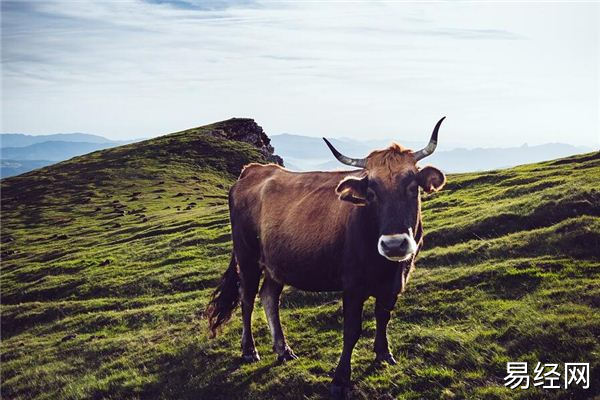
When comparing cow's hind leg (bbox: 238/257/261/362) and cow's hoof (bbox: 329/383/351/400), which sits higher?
cow's hind leg (bbox: 238/257/261/362)

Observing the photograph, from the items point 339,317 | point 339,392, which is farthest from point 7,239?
point 339,392

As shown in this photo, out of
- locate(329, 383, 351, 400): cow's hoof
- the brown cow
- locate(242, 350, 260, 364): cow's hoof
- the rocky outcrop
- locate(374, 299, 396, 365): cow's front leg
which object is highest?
the rocky outcrop

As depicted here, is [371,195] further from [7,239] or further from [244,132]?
[244,132]

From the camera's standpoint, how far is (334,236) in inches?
380

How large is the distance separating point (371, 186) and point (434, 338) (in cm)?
432

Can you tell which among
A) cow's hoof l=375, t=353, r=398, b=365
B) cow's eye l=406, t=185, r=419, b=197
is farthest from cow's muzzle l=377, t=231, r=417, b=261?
cow's hoof l=375, t=353, r=398, b=365

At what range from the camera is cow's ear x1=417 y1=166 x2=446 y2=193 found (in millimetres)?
8422

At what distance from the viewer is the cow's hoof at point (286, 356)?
1125 cm

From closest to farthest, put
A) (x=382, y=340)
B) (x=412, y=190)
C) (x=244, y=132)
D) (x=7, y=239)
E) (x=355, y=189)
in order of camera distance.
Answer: (x=412, y=190)
(x=355, y=189)
(x=382, y=340)
(x=7, y=239)
(x=244, y=132)

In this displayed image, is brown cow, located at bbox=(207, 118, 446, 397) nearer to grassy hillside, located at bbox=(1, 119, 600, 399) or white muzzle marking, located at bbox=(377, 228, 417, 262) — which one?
white muzzle marking, located at bbox=(377, 228, 417, 262)

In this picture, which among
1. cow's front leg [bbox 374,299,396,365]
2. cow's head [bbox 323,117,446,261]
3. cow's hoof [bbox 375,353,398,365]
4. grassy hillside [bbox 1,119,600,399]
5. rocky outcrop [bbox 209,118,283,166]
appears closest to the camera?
cow's head [bbox 323,117,446,261]

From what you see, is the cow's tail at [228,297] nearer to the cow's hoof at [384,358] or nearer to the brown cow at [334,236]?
the brown cow at [334,236]

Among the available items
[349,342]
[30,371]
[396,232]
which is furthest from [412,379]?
[30,371]

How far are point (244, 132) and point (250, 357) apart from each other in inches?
4221
